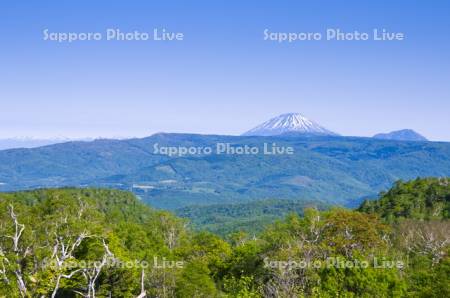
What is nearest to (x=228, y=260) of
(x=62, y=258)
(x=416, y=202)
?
(x=62, y=258)

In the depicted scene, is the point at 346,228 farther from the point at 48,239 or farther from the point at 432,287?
the point at 48,239

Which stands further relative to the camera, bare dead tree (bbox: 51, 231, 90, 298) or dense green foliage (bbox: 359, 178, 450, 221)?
dense green foliage (bbox: 359, 178, 450, 221)

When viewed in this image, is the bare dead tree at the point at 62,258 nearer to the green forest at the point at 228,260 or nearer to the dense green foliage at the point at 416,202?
the green forest at the point at 228,260

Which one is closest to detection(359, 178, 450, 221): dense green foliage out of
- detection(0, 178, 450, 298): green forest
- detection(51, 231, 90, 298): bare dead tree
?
detection(0, 178, 450, 298): green forest

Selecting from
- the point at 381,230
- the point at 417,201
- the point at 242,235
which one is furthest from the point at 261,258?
the point at 417,201

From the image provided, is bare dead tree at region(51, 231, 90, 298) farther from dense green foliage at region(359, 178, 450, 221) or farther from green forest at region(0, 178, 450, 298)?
dense green foliage at region(359, 178, 450, 221)

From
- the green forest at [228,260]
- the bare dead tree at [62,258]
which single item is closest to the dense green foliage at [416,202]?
the green forest at [228,260]
